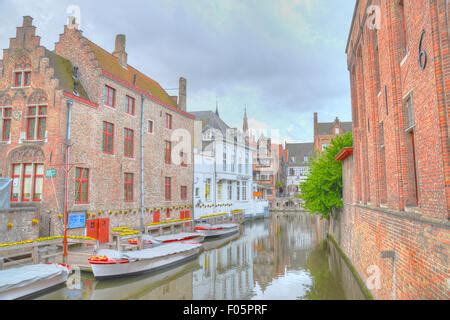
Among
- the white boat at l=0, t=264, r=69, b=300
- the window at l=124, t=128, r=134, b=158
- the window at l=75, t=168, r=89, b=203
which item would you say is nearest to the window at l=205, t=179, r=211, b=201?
the window at l=124, t=128, r=134, b=158

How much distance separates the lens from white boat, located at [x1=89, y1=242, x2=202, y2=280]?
13.6 metres

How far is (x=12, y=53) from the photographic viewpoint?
61.4 ft

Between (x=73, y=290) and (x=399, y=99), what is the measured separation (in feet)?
41.5

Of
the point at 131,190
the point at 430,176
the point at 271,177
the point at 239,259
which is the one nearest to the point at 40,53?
the point at 131,190

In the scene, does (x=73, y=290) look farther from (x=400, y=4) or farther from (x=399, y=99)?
(x=400, y=4)

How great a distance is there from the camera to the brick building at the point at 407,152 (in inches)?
223

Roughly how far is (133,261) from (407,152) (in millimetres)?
11495

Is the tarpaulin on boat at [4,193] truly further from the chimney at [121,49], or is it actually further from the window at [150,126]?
the chimney at [121,49]

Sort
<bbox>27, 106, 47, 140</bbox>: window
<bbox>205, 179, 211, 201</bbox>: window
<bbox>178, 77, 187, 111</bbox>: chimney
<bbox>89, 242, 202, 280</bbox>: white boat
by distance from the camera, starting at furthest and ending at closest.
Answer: <bbox>205, 179, 211, 201</bbox>: window → <bbox>178, 77, 187, 111</bbox>: chimney → <bbox>27, 106, 47, 140</bbox>: window → <bbox>89, 242, 202, 280</bbox>: white boat

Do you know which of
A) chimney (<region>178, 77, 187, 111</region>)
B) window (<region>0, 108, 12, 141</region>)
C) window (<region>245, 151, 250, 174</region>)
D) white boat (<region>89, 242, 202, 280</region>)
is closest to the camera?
white boat (<region>89, 242, 202, 280</region>)

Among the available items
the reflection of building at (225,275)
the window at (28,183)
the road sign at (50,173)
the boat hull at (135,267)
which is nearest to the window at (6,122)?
the window at (28,183)

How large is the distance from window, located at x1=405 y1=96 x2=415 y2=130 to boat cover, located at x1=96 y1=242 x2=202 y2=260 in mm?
11760

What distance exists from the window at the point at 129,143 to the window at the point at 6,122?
22.0ft

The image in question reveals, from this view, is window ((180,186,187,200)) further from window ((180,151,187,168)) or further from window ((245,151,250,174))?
window ((245,151,250,174))
